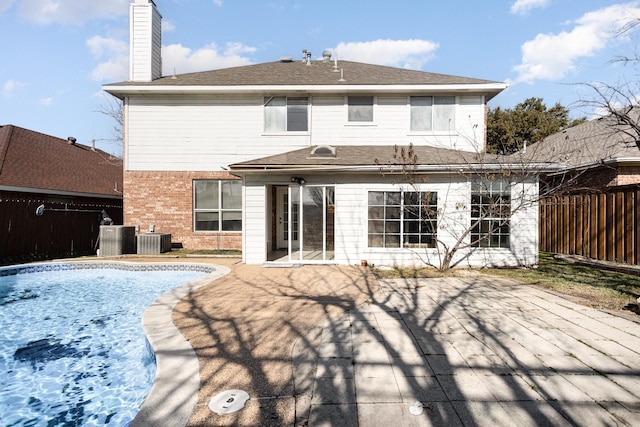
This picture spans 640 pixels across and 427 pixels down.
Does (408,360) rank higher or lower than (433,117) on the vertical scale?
lower

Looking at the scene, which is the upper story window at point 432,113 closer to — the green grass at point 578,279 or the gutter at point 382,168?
the gutter at point 382,168

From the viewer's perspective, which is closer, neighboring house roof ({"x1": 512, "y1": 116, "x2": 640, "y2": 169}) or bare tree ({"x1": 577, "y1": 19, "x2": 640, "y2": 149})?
bare tree ({"x1": 577, "y1": 19, "x2": 640, "y2": 149})

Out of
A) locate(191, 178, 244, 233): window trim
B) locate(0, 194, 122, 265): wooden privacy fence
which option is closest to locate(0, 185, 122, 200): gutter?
locate(0, 194, 122, 265): wooden privacy fence

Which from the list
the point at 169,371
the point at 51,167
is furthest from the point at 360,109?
the point at 51,167

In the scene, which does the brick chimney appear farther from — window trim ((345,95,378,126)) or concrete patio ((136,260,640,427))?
concrete patio ((136,260,640,427))

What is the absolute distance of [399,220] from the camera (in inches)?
375

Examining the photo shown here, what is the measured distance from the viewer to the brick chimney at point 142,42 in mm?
13375

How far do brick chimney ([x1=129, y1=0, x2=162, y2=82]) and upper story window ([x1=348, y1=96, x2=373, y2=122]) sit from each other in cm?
831

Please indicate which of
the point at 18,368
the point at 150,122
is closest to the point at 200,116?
the point at 150,122

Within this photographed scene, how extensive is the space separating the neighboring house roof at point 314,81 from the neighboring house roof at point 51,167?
13.6 feet

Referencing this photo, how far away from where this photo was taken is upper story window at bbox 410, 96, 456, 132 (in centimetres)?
1245

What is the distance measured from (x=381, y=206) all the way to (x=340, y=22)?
10.0 metres

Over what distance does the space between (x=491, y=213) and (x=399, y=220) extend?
2.46 meters

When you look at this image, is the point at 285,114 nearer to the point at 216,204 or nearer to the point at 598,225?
the point at 216,204
